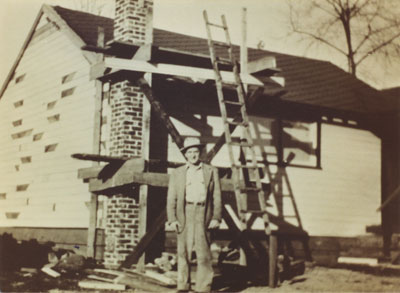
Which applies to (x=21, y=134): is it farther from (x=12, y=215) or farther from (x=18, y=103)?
(x=12, y=215)

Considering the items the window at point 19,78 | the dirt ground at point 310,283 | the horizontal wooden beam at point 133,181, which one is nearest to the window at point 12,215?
the window at point 19,78

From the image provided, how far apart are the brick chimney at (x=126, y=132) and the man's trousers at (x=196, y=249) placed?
2.84 m

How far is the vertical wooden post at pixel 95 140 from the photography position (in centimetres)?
1131

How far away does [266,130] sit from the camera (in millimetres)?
13273

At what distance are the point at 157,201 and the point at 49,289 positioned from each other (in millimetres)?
3265

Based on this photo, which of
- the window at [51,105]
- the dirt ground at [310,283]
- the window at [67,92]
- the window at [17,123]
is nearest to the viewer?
the dirt ground at [310,283]

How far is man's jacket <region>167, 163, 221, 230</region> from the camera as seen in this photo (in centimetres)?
781

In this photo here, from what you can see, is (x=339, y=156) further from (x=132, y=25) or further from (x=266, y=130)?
(x=132, y=25)

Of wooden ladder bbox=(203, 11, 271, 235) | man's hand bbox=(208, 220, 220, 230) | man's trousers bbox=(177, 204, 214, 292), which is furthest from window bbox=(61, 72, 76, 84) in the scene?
man's hand bbox=(208, 220, 220, 230)

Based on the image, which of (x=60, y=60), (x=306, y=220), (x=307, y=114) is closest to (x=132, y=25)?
(x=60, y=60)

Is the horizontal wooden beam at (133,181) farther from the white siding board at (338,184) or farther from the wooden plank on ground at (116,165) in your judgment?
the white siding board at (338,184)

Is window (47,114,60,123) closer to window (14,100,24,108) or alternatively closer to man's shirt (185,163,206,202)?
window (14,100,24,108)

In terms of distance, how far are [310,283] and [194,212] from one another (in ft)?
10.1

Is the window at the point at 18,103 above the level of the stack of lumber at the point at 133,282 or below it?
above
